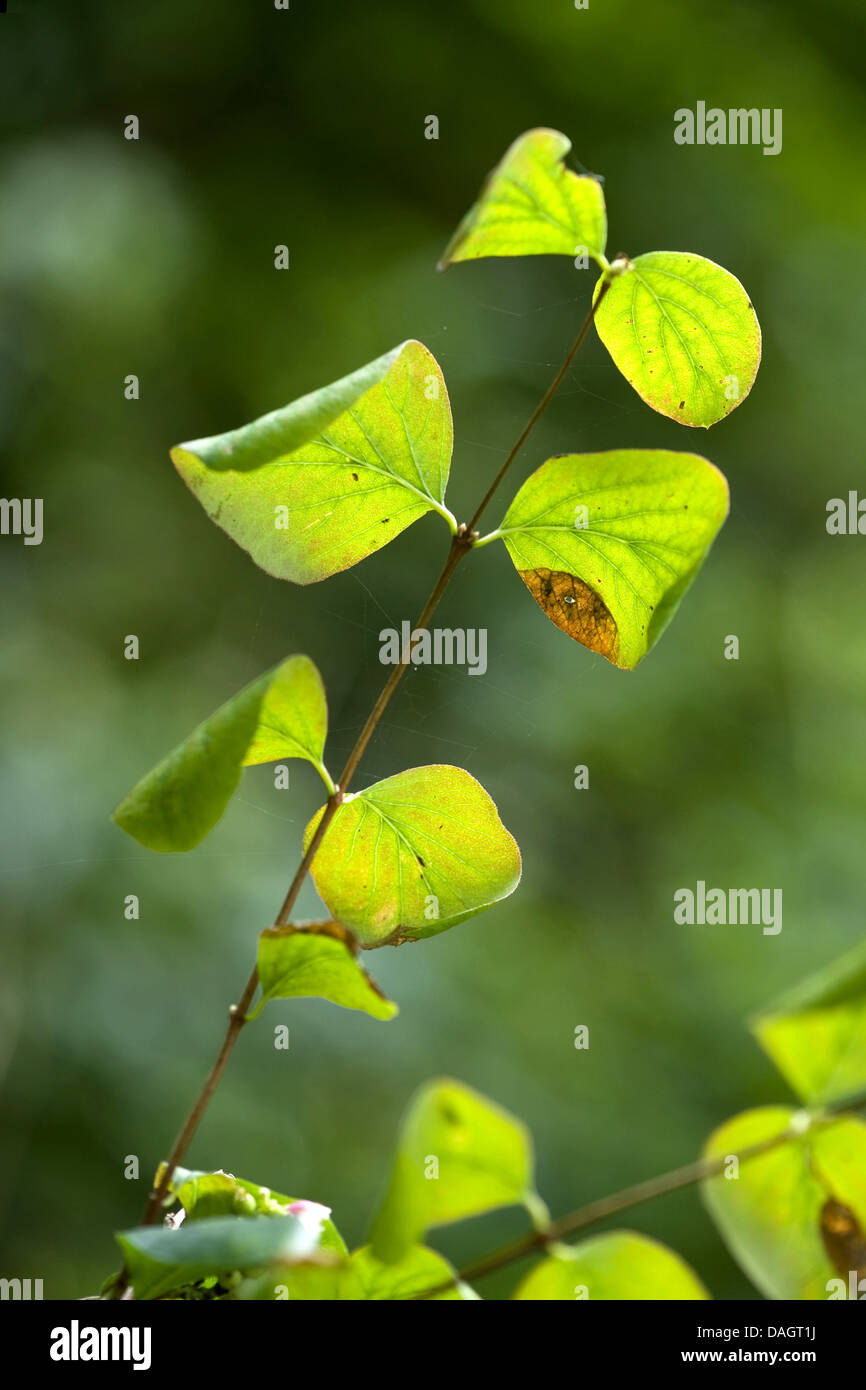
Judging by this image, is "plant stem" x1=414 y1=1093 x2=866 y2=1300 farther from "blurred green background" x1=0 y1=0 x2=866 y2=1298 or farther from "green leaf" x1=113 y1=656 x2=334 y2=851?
"blurred green background" x1=0 y1=0 x2=866 y2=1298

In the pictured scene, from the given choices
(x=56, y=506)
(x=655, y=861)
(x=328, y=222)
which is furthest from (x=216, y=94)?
(x=655, y=861)

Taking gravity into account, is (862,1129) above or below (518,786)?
below

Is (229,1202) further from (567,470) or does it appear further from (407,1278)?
(567,470)

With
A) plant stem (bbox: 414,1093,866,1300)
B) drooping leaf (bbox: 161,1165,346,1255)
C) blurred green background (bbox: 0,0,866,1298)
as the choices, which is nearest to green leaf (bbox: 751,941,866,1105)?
plant stem (bbox: 414,1093,866,1300)

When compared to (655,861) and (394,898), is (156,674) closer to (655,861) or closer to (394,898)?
(655,861)

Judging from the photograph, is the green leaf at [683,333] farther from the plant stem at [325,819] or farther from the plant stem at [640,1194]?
the plant stem at [640,1194]

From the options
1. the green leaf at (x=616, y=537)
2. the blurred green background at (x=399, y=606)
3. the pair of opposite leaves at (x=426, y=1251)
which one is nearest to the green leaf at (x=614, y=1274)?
the pair of opposite leaves at (x=426, y=1251)
